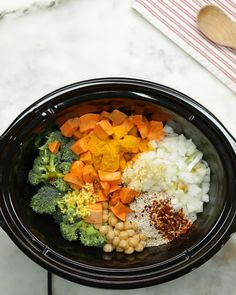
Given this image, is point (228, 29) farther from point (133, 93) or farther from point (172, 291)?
point (172, 291)

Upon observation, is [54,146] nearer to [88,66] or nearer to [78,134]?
[78,134]

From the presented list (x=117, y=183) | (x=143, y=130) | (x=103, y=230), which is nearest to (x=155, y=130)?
(x=143, y=130)

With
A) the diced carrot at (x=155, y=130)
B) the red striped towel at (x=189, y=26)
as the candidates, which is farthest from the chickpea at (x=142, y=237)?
the red striped towel at (x=189, y=26)

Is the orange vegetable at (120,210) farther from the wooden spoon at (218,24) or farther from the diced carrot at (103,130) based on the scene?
the wooden spoon at (218,24)

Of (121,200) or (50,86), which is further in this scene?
(50,86)

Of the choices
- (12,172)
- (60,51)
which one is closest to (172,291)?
(12,172)

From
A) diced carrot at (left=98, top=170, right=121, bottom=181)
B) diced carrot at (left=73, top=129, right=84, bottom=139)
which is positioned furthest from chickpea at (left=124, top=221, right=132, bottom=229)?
diced carrot at (left=73, top=129, right=84, bottom=139)
